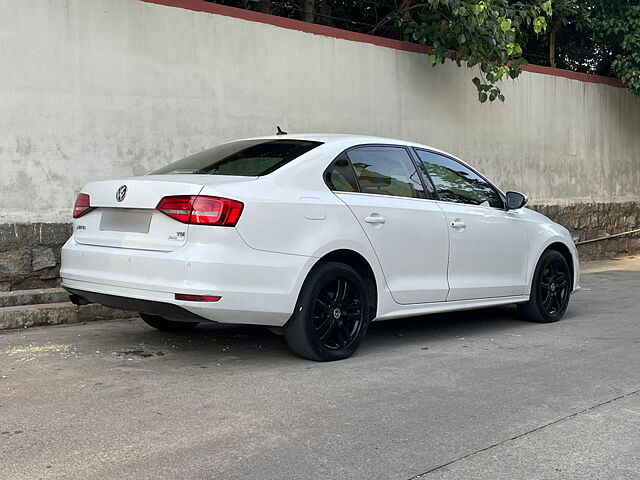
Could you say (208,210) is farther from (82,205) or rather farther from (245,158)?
(82,205)

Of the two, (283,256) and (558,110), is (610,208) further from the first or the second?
(283,256)

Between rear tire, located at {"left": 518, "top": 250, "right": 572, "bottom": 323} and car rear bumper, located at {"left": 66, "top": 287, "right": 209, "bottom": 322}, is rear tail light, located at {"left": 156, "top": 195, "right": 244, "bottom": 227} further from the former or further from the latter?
rear tire, located at {"left": 518, "top": 250, "right": 572, "bottom": 323}

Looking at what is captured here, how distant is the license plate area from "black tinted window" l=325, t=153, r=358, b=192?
131 cm

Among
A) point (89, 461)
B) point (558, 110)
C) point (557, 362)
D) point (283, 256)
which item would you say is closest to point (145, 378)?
point (283, 256)

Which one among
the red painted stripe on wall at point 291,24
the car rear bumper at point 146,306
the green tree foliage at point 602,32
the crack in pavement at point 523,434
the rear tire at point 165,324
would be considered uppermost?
the green tree foliage at point 602,32

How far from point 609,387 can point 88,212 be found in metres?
3.63

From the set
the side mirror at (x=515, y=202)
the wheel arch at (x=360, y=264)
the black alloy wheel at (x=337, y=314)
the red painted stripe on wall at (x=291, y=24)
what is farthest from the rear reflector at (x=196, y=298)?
the red painted stripe on wall at (x=291, y=24)

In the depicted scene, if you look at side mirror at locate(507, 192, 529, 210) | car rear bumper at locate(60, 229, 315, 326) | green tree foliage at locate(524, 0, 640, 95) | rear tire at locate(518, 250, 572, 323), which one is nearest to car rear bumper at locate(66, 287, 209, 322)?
car rear bumper at locate(60, 229, 315, 326)

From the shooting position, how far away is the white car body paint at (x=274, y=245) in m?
5.06

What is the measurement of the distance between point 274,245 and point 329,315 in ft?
2.26

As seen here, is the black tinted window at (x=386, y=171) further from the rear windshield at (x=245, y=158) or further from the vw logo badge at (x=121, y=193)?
the vw logo badge at (x=121, y=193)

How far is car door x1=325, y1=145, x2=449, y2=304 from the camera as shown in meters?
5.89

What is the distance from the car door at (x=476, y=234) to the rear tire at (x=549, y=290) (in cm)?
22

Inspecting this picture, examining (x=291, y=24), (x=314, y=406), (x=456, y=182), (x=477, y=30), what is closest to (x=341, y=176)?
(x=456, y=182)
